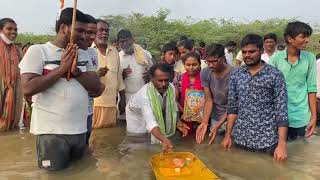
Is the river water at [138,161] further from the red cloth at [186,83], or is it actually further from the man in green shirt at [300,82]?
the red cloth at [186,83]

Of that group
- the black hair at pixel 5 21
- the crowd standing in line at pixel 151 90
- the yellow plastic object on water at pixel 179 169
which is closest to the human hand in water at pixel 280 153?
the crowd standing in line at pixel 151 90

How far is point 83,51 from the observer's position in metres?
3.79

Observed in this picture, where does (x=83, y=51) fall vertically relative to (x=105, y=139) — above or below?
above

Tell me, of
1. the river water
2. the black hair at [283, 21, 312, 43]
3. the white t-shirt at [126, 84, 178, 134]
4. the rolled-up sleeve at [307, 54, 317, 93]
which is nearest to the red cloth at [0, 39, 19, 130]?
the river water

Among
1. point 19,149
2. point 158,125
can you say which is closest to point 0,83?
point 19,149

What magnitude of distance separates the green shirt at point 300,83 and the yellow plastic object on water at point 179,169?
151 cm

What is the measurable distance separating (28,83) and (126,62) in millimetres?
3162

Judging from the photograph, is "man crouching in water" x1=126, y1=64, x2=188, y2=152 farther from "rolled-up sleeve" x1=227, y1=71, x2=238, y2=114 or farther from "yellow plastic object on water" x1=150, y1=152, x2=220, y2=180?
"rolled-up sleeve" x1=227, y1=71, x2=238, y2=114

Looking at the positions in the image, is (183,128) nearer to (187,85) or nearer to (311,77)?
(187,85)

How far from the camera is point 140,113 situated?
5.34m

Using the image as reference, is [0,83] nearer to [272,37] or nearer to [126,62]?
[126,62]

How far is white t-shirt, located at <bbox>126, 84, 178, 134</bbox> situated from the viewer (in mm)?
4711

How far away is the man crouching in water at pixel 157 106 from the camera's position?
15.9ft

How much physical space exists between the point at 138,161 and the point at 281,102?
1.75 m
